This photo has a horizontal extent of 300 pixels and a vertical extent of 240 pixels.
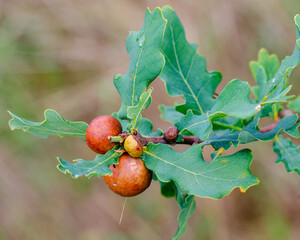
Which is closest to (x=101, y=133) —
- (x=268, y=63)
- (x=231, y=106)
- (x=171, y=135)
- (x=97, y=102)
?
(x=171, y=135)

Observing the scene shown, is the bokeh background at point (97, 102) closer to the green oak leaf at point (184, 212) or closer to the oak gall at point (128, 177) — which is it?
the green oak leaf at point (184, 212)

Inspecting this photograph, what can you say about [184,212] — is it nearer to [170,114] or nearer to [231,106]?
[231,106]

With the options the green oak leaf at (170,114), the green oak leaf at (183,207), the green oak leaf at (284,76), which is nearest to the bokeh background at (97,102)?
the green oak leaf at (170,114)

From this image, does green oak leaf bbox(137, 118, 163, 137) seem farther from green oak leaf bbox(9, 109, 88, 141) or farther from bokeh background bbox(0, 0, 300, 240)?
bokeh background bbox(0, 0, 300, 240)

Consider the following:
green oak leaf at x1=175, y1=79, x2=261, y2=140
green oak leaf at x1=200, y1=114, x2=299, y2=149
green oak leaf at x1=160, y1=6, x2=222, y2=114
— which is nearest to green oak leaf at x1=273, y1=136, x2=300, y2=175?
green oak leaf at x1=200, y1=114, x2=299, y2=149

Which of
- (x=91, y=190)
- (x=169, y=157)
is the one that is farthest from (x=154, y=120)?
(x=169, y=157)

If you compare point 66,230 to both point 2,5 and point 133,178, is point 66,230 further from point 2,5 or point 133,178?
point 133,178
